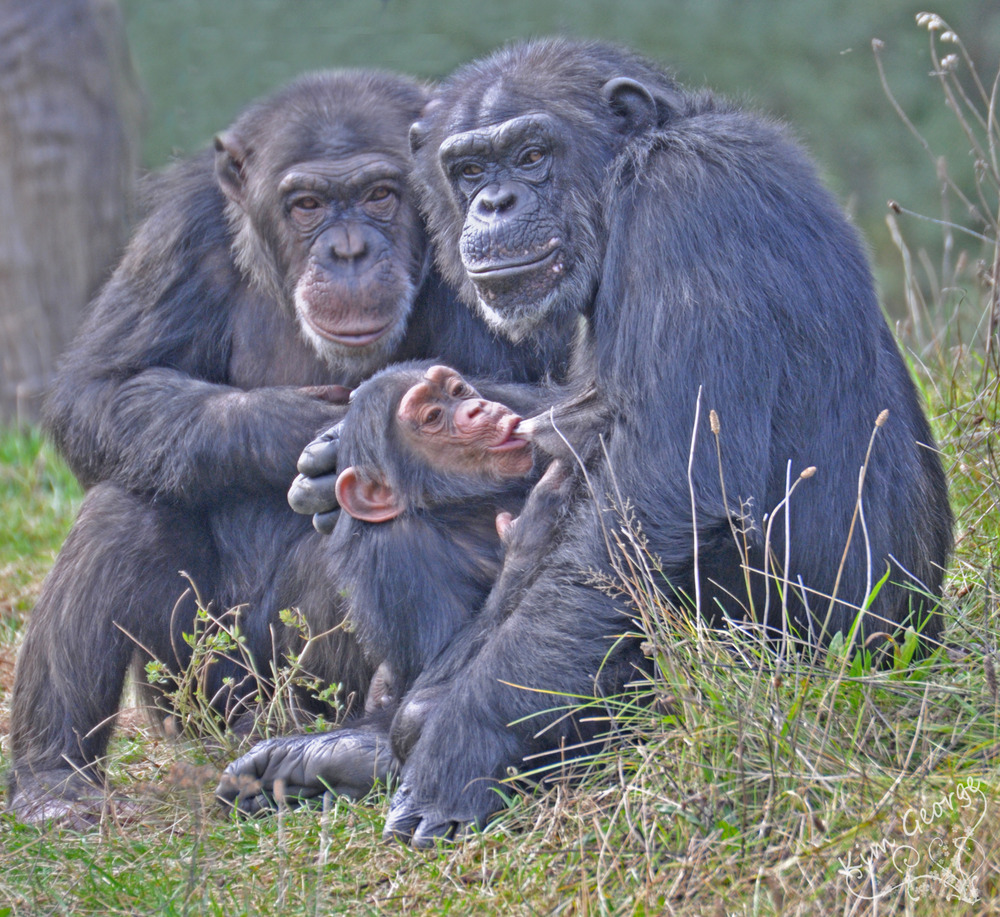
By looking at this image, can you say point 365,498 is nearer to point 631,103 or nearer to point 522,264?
point 522,264

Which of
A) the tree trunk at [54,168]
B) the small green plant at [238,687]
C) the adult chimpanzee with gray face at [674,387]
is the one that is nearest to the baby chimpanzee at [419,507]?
the adult chimpanzee with gray face at [674,387]

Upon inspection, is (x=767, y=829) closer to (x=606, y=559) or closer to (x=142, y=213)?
(x=606, y=559)

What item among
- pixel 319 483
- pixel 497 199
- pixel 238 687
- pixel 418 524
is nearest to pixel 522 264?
pixel 497 199

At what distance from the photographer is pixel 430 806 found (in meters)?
3.46

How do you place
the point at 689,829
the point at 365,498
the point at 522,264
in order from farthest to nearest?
the point at 365,498, the point at 522,264, the point at 689,829

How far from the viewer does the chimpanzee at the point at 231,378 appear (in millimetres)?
4500

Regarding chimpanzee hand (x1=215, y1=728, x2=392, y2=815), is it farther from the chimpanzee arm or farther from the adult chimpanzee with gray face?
the chimpanzee arm

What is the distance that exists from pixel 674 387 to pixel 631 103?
3.59 feet

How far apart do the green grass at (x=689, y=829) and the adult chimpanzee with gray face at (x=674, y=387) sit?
17 cm

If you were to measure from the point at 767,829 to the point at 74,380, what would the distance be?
10.8 feet

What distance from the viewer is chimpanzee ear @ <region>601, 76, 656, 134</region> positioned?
4082mm

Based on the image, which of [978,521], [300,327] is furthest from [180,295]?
[978,521]

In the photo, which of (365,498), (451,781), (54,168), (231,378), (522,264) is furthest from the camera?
(54,168)

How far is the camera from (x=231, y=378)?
16.6 feet
